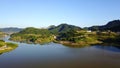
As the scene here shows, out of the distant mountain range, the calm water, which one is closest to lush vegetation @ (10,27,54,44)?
the distant mountain range

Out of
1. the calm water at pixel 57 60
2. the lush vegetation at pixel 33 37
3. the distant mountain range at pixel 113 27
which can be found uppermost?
the distant mountain range at pixel 113 27

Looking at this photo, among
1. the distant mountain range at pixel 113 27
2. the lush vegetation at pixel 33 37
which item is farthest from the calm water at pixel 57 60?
the distant mountain range at pixel 113 27

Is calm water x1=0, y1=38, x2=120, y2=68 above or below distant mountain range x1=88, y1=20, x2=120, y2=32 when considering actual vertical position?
below

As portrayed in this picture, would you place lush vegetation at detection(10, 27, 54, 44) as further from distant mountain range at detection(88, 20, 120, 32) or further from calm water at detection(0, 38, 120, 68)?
calm water at detection(0, 38, 120, 68)

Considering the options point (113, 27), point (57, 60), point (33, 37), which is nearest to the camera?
point (57, 60)

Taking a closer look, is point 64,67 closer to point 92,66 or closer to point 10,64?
point 92,66

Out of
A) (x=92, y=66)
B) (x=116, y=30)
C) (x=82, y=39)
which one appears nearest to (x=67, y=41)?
(x=82, y=39)

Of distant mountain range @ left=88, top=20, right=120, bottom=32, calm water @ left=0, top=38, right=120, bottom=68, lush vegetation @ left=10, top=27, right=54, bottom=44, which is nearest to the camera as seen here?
calm water @ left=0, top=38, right=120, bottom=68

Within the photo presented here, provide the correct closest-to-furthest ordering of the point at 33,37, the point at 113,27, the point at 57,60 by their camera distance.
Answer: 1. the point at 57,60
2. the point at 33,37
3. the point at 113,27

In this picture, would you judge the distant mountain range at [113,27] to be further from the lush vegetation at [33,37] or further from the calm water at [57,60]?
the calm water at [57,60]

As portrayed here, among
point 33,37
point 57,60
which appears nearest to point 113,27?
point 33,37

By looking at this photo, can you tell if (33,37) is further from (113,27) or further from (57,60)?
(57,60)
